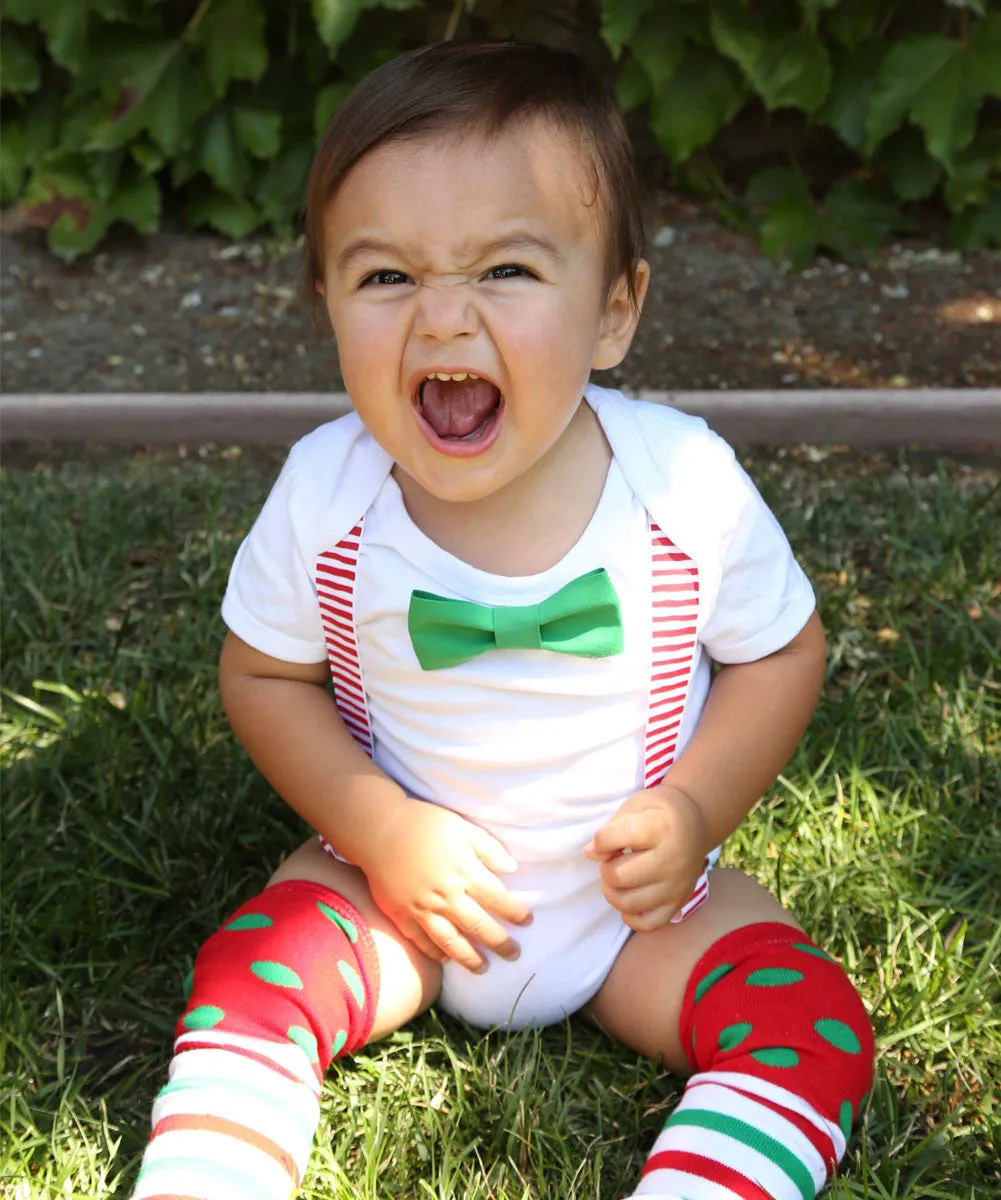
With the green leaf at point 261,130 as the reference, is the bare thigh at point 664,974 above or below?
below

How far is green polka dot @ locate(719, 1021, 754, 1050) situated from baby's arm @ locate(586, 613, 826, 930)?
0.13 m

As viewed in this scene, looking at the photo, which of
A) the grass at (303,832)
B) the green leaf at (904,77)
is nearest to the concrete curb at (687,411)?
the grass at (303,832)

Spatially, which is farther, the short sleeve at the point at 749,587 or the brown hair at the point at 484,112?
the short sleeve at the point at 749,587

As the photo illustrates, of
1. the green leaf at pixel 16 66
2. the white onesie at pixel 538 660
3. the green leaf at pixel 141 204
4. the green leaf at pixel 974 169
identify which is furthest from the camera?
the green leaf at pixel 141 204

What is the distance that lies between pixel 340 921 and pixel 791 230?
8.74 ft

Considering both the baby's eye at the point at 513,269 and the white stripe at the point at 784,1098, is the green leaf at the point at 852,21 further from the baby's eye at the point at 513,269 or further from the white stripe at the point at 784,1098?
the white stripe at the point at 784,1098

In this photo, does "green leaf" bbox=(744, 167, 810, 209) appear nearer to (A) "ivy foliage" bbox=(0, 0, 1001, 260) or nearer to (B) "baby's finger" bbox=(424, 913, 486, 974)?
(A) "ivy foliage" bbox=(0, 0, 1001, 260)

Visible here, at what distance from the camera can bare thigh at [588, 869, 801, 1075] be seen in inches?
62.0

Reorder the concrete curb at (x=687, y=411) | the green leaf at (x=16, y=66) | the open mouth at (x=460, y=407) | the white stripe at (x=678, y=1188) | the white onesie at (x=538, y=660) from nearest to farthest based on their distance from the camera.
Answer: the white stripe at (x=678, y=1188), the open mouth at (x=460, y=407), the white onesie at (x=538, y=660), the concrete curb at (x=687, y=411), the green leaf at (x=16, y=66)

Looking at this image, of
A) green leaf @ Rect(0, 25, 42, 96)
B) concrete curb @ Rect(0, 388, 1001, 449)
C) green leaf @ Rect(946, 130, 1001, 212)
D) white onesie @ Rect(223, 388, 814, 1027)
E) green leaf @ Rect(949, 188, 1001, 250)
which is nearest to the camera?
white onesie @ Rect(223, 388, 814, 1027)

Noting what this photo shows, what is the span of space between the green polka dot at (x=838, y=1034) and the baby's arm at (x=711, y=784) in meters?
0.19

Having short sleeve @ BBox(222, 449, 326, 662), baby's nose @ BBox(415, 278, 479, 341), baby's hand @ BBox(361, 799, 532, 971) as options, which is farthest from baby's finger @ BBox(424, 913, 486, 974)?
baby's nose @ BBox(415, 278, 479, 341)

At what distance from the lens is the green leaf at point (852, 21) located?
3479 mm

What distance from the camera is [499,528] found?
1562 millimetres
